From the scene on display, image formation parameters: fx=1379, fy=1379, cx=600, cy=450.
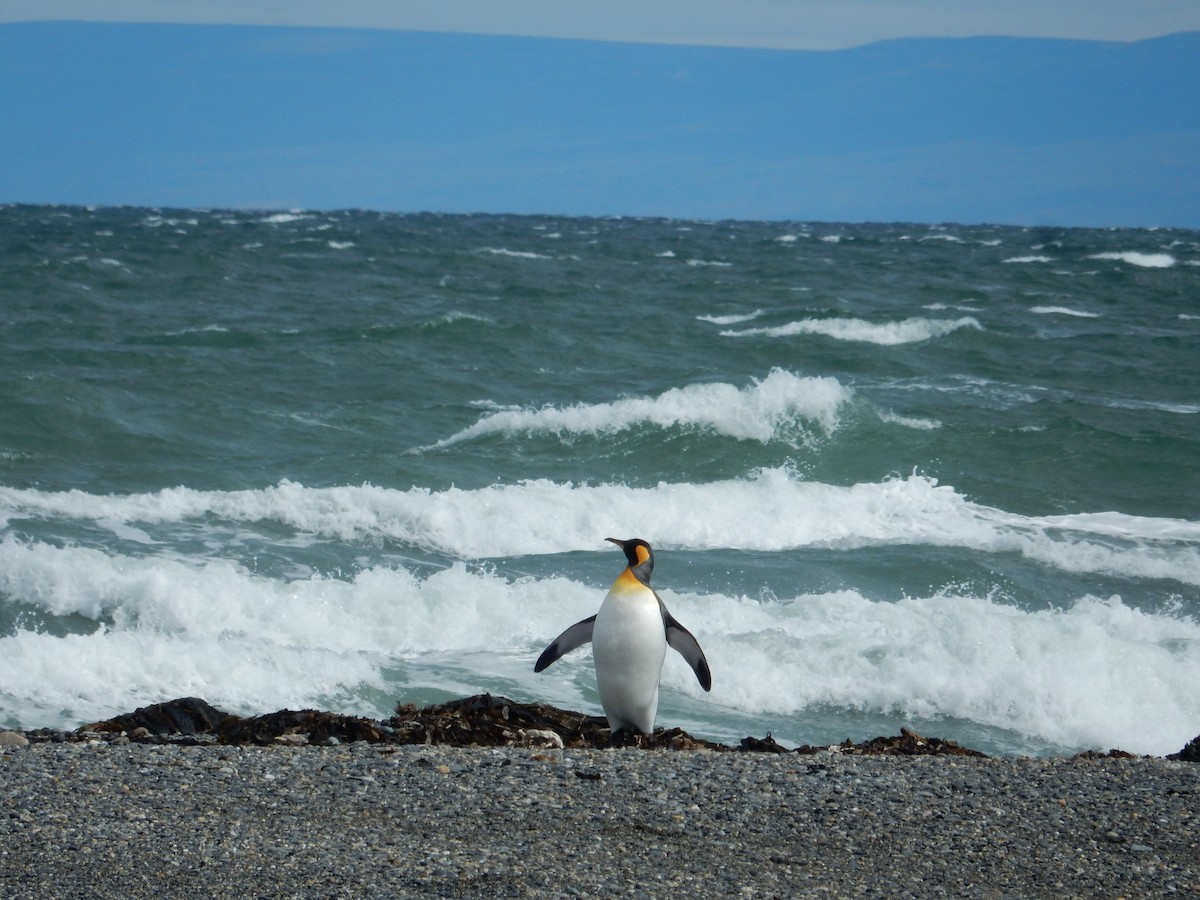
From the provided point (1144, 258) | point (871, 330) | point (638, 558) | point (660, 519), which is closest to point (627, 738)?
point (638, 558)

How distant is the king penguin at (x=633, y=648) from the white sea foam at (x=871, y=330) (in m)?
17.8

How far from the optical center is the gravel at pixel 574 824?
367 centimetres

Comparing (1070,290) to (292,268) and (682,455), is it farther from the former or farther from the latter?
(682,455)

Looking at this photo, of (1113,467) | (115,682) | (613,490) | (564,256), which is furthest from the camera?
(564,256)

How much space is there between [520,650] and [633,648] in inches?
104

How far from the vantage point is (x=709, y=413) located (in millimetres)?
15656

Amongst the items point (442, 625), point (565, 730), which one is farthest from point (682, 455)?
point (565, 730)

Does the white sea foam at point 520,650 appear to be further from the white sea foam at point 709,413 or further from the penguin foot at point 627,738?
the white sea foam at point 709,413

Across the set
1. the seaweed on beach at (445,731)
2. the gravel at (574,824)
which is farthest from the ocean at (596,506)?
the gravel at (574,824)

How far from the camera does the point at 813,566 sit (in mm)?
10500

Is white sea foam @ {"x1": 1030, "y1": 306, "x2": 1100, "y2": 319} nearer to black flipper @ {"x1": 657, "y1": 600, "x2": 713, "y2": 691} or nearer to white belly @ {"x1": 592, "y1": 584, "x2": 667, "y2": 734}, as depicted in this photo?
black flipper @ {"x1": 657, "y1": 600, "x2": 713, "y2": 691}

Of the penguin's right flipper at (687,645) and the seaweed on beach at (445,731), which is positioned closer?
the seaweed on beach at (445,731)

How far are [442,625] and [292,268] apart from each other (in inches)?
1091

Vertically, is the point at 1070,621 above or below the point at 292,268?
below
